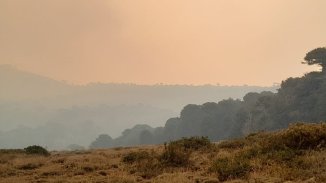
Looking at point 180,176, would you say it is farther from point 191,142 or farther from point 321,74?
point 321,74

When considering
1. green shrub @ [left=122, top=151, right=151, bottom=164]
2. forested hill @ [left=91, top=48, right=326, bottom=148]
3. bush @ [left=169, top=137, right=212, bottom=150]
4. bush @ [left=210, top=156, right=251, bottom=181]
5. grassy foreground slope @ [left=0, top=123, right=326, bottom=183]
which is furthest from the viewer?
forested hill @ [left=91, top=48, right=326, bottom=148]

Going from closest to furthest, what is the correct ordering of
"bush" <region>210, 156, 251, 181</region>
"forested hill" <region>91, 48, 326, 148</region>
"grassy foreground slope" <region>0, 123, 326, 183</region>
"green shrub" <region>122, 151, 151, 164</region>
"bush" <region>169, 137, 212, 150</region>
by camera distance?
"grassy foreground slope" <region>0, 123, 326, 183</region>
"bush" <region>210, 156, 251, 181</region>
"green shrub" <region>122, 151, 151, 164</region>
"bush" <region>169, 137, 212, 150</region>
"forested hill" <region>91, 48, 326, 148</region>

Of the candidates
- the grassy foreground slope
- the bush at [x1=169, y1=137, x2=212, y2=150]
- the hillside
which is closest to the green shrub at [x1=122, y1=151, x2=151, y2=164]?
the grassy foreground slope

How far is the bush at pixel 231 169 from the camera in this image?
558 inches

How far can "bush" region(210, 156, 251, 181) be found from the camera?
14.2 meters

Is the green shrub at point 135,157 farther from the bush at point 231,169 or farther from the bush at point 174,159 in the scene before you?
the bush at point 231,169

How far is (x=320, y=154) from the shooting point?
49.9ft

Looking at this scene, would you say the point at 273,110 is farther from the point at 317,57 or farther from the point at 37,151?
the point at 37,151

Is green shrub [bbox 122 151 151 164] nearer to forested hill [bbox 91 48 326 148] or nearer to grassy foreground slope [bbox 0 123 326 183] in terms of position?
grassy foreground slope [bbox 0 123 326 183]

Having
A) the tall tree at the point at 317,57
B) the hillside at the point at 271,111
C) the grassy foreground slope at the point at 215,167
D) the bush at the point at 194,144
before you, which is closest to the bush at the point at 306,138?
the grassy foreground slope at the point at 215,167

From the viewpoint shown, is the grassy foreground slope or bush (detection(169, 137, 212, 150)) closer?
the grassy foreground slope

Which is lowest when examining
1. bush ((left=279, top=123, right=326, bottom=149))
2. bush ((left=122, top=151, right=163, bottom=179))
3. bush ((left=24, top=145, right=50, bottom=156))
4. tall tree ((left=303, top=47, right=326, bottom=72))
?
bush ((left=122, top=151, right=163, bottom=179))

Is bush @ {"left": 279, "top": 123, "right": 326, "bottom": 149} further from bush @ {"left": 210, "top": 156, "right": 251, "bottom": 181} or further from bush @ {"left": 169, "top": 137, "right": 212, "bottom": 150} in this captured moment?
bush @ {"left": 169, "top": 137, "right": 212, "bottom": 150}

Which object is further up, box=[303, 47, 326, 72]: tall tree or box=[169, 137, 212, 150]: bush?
box=[303, 47, 326, 72]: tall tree
